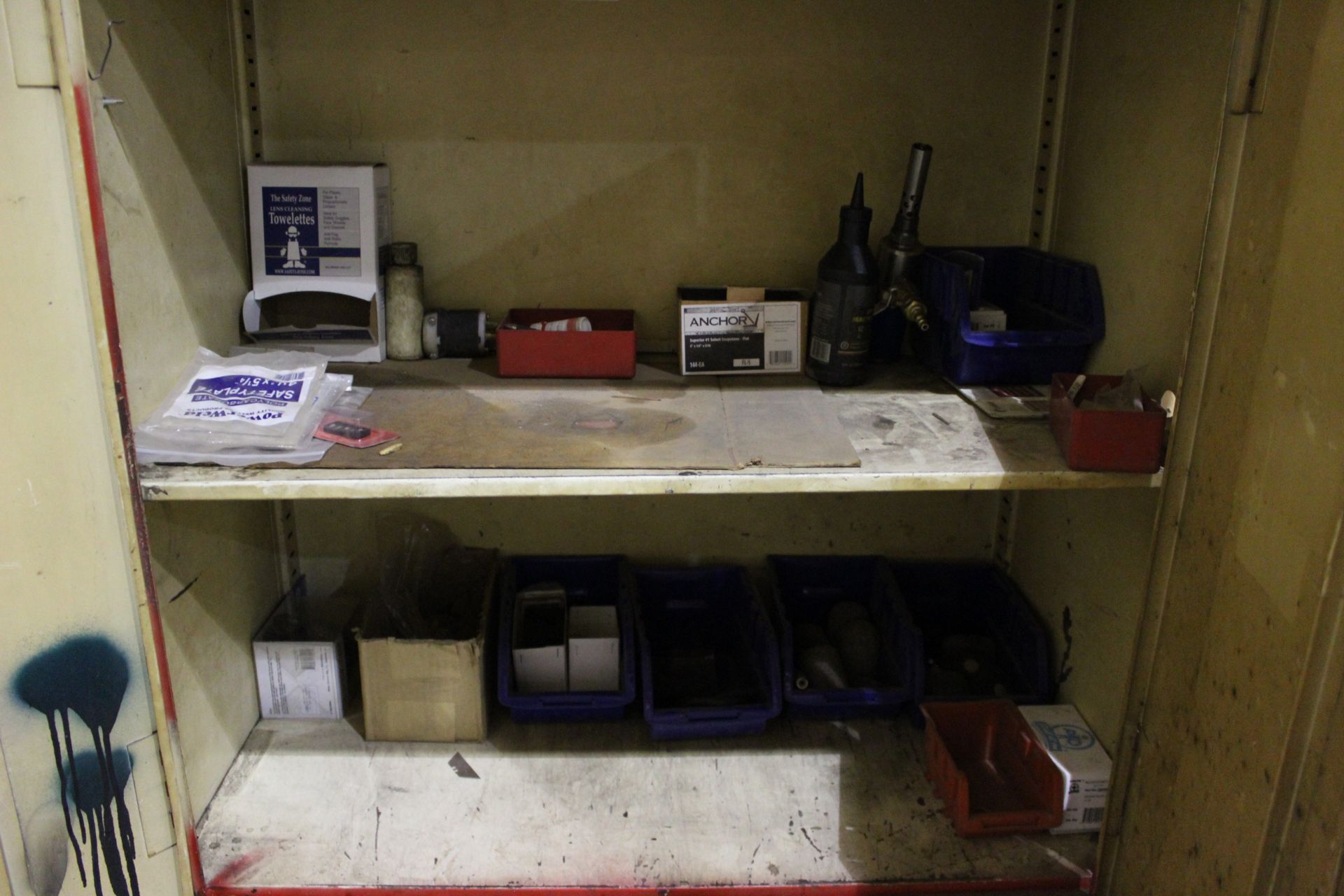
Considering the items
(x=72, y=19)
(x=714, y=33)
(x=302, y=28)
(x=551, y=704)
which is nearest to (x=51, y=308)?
(x=72, y=19)

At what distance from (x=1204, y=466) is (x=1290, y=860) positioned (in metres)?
0.41

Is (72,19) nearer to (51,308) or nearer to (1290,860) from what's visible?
(51,308)

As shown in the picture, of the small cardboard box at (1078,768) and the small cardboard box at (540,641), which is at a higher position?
the small cardboard box at (540,641)

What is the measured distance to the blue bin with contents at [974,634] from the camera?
171cm

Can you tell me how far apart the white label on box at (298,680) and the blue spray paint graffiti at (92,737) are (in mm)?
432

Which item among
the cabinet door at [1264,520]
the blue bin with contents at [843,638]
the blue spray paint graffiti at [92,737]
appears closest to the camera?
the cabinet door at [1264,520]

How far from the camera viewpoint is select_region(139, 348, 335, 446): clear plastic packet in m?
1.29

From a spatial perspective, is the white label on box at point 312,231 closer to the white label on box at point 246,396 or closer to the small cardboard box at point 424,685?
the white label on box at point 246,396

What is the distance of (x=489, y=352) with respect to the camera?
1747 millimetres

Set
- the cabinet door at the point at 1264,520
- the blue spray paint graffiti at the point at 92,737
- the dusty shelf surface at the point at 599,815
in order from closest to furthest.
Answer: the cabinet door at the point at 1264,520 < the blue spray paint graffiti at the point at 92,737 < the dusty shelf surface at the point at 599,815

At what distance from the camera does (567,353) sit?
63.1 inches

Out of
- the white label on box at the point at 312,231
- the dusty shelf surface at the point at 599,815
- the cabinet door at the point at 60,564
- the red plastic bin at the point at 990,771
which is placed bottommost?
the dusty shelf surface at the point at 599,815

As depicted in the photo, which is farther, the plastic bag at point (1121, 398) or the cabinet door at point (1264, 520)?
the plastic bag at point (1121, 398)

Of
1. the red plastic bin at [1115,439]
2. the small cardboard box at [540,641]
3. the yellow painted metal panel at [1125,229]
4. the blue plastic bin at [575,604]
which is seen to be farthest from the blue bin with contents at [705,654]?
the red plastic bin at [1115,439]
